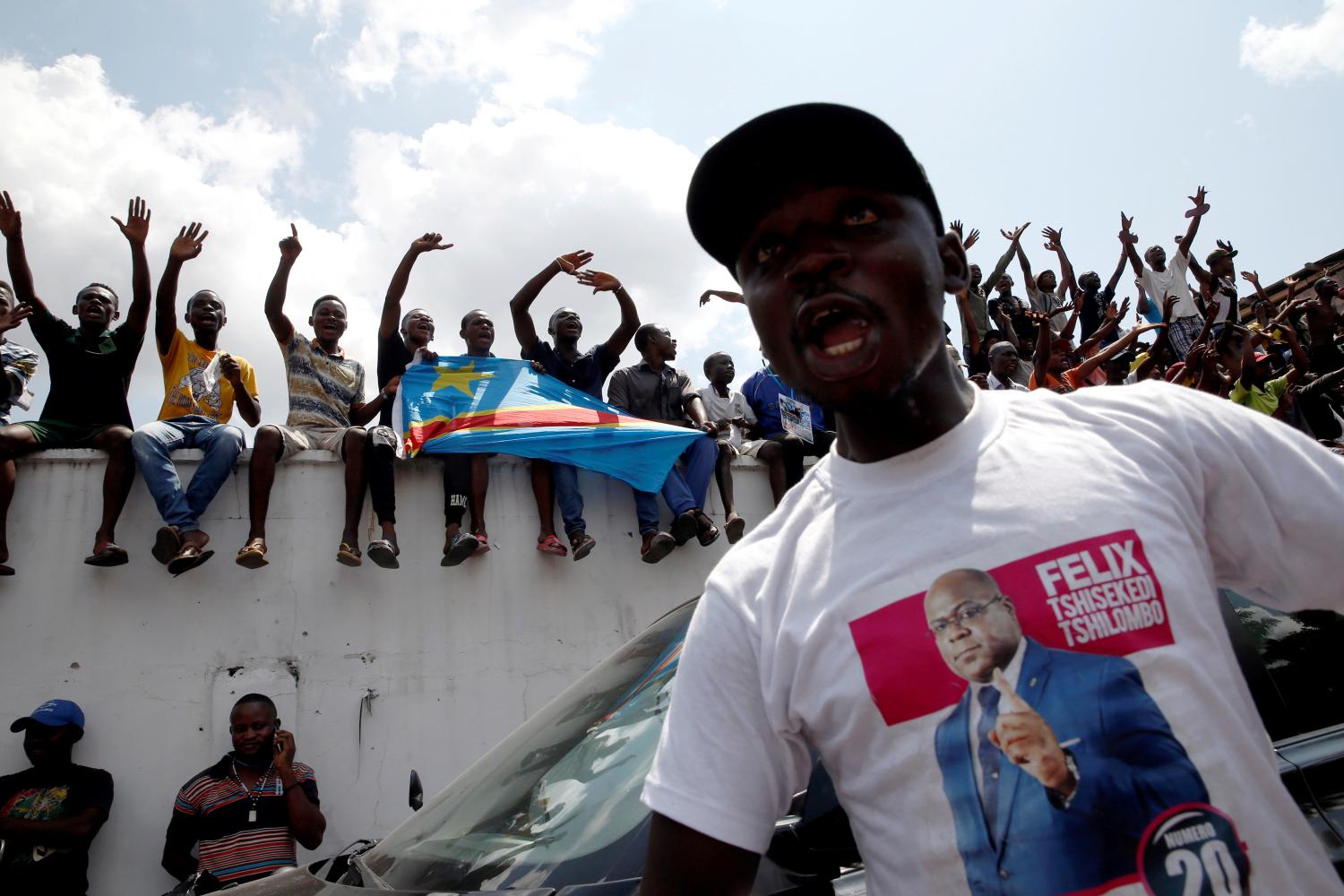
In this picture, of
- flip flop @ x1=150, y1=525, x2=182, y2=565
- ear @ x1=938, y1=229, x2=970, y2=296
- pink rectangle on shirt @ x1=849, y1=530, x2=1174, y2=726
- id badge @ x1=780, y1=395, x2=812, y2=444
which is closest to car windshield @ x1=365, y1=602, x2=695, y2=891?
pink rectangle on shirt @ x1=849, y1=530, x2=1174, y2=726

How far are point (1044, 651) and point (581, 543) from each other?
5261mm

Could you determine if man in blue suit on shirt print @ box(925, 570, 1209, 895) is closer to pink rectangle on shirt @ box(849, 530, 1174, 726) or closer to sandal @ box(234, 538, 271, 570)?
pink rectangle on shirt @ box(849, 530, 1174, 726)

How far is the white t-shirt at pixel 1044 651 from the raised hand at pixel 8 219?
6461 millimetres

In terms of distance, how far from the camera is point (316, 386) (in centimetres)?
652

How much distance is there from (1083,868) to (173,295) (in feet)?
21.7

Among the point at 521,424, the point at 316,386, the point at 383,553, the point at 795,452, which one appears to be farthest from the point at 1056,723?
the point at 795,452

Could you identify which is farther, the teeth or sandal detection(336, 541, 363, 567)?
sandal detection(336, 541, 363, 567)

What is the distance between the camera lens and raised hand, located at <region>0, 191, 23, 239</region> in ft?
19.4

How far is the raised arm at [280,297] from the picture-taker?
21.6 feet

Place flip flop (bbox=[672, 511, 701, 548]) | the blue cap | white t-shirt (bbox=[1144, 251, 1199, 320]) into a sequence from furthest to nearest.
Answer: white t-shirt (bbox=[1144, 251, 1199, 320]), flip flop (bbox=[672, 511, 701, 548]), the blue cap

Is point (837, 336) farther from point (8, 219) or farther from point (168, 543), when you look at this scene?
point (8, 219)

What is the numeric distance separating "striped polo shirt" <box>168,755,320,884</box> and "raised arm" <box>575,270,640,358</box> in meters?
4.24

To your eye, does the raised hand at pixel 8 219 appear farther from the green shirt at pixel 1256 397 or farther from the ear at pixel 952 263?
the green shirt at pixel 1256 397

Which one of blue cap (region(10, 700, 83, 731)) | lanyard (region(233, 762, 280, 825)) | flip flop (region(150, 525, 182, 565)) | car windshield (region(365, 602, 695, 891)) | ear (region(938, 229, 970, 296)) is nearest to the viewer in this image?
ear (region(938, 229, 970, 296))
